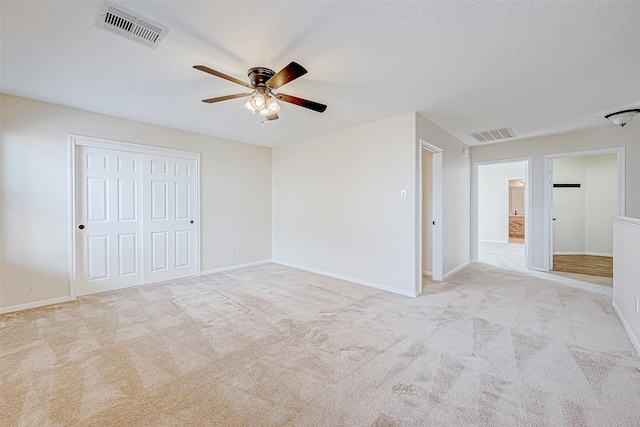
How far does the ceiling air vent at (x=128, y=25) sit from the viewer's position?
170 cm

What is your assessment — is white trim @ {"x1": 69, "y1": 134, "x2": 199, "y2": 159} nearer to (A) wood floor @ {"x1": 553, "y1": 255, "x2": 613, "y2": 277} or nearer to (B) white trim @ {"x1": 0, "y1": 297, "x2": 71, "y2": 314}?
(B) white trim @ {"x1": 0, "y1": 297, "x2": 71, "y2": 314}

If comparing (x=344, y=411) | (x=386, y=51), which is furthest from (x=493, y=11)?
(x=344, y=411)

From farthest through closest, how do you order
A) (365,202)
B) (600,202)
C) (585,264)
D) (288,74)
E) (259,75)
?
(600,202)
(585,264)
(365,202)
(259,75)
(288,74)

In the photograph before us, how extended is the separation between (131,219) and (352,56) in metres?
3.77

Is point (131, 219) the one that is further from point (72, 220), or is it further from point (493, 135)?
point (493, 135)

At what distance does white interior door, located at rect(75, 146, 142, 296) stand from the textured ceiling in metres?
0.73

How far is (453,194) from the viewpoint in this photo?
4703 mm

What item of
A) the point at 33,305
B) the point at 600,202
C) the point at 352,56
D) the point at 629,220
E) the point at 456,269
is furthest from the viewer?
the point at 600,202

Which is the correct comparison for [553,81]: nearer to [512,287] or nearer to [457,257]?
[512,287]

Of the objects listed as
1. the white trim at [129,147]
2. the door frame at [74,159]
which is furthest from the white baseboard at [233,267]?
the white trim at [129,147]

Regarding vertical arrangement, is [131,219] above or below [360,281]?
above

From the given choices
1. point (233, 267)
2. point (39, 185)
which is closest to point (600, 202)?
point (233, 267)

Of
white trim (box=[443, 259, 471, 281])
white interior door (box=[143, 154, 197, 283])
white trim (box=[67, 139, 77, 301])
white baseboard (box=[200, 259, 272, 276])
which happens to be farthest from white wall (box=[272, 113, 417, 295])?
white trim (box=[67, 139, 77, 301])

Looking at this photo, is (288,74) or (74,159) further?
(74,159)
